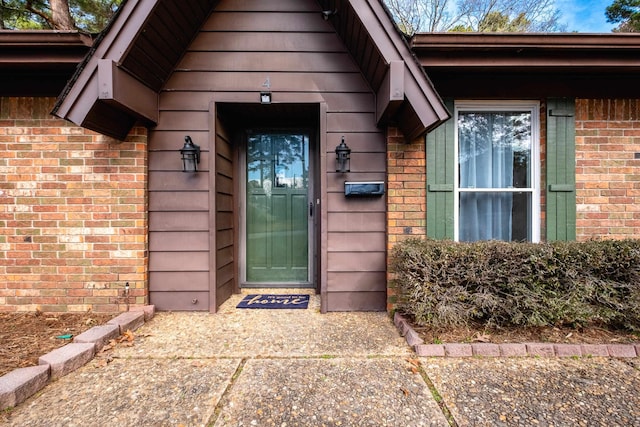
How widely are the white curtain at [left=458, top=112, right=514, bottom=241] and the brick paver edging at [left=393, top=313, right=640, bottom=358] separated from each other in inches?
47.8

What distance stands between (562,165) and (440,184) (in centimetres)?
128

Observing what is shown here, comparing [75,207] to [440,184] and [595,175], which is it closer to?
[440,184]

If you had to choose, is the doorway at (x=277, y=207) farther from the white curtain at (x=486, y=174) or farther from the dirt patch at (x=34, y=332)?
the white curtain at (x=486, y=174)

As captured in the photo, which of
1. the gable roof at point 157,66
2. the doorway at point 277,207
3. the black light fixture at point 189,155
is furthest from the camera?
the doorway at point 277,207

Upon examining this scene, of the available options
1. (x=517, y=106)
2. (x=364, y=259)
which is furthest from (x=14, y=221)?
(x=517, y=106)

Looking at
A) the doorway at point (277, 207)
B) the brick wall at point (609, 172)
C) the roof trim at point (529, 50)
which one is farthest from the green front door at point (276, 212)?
the brick wall at point (609, 172)

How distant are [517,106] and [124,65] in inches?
152

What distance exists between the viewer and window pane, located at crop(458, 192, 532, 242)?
3.11 metres

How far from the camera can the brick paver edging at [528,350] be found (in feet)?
6.92

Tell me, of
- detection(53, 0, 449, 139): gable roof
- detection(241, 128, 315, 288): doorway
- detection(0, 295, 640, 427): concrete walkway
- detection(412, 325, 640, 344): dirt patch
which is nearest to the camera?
detection(0, 295, 640, 427): concrete walkway

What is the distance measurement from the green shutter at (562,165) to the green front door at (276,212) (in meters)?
2.71

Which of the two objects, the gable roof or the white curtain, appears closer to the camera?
the gable roof

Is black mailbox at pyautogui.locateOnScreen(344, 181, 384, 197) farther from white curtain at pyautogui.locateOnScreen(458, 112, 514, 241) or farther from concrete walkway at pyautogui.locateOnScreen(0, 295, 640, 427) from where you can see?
concrete walkway at pyautogui.locateOnScreen(0, 295, 640, 427)

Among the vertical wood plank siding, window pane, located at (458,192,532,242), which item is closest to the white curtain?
window pane, located at (458,192,532,242)
